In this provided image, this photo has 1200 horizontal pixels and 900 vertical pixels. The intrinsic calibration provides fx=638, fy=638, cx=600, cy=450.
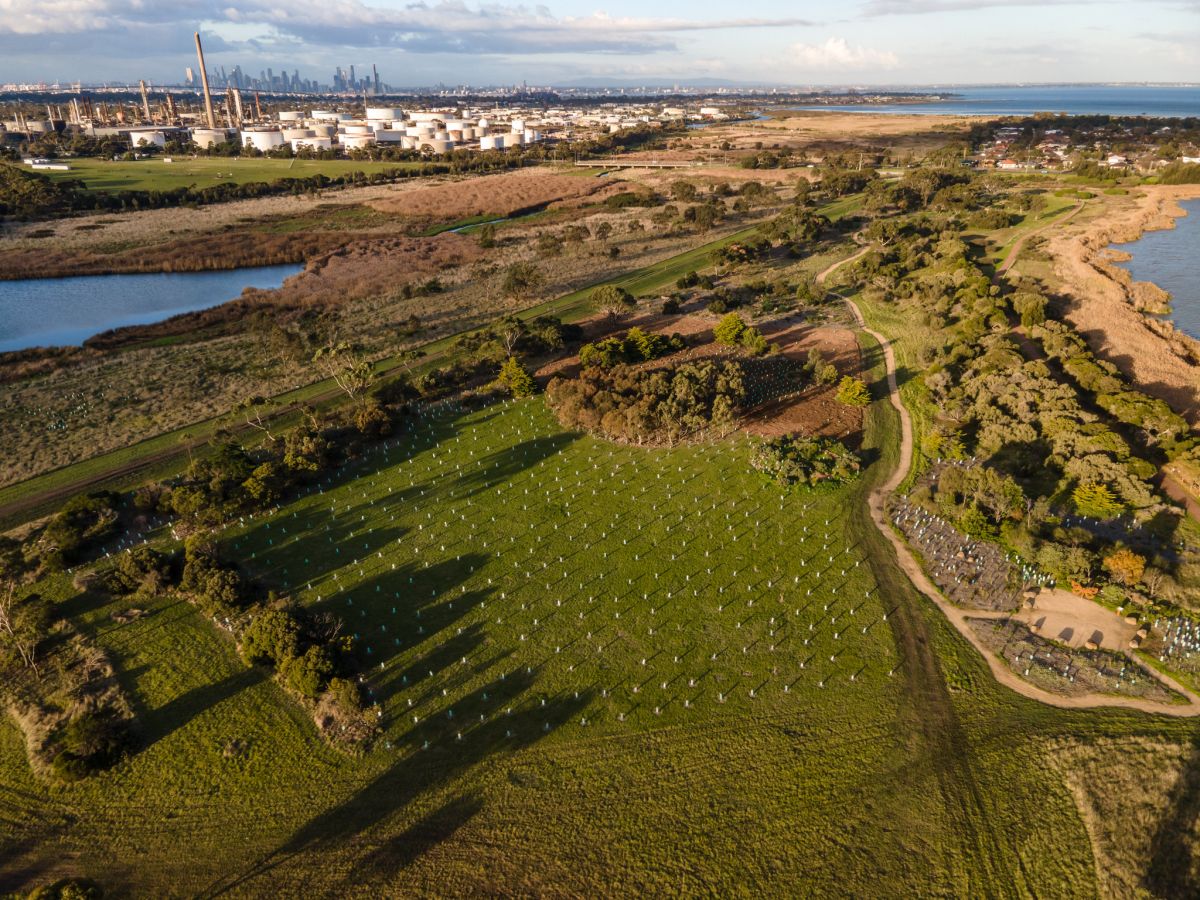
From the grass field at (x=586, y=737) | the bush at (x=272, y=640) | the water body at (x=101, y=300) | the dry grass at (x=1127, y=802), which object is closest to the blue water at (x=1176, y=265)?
the dry grass at (x=1127, y=802)

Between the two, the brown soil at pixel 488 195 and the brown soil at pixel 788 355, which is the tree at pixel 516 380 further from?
the brown soil at pixel 488 195

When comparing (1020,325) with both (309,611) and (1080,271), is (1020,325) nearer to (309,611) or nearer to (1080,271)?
(1080,271)

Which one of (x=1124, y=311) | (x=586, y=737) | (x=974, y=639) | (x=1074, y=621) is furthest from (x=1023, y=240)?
(x=586, y=737)

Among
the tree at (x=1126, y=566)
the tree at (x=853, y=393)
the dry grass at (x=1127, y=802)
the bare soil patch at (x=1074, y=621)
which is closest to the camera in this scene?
the dry grass at (x=1127, y=802)

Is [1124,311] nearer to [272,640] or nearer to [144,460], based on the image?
[272,640]

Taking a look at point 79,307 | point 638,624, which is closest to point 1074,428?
point 638,624

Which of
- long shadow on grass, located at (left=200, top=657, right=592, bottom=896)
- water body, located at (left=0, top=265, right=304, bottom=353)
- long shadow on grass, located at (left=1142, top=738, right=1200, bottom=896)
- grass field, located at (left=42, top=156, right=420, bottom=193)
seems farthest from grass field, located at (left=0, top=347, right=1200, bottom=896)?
grass field, located at (left=42, top=156, right=420, bottom=193)
